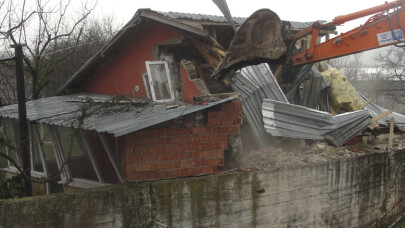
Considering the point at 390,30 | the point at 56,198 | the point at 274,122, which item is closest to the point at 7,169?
the point at 56,198

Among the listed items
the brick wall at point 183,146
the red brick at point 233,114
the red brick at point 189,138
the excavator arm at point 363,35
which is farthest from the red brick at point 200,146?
the excavator arm at point 363,35

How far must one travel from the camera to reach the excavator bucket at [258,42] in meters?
5.13

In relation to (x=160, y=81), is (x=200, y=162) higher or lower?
lower

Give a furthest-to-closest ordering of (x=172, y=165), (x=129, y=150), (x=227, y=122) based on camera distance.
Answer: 1. (x=227, y=122)
2. (x=172, y=165)
3. (x=129, y=150)

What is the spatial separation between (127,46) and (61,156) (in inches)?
146

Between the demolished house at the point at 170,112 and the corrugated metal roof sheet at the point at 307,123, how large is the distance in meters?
0.02

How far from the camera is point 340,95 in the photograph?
8844 mm

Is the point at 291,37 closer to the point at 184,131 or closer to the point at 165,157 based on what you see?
the point at 184,131

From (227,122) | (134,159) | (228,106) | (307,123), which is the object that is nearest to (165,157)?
(134,159)

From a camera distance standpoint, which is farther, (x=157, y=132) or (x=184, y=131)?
(x=184, y=131)

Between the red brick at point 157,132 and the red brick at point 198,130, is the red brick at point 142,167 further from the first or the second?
the red brick at point 198,130

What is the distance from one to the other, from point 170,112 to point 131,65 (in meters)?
Answer: 4.76

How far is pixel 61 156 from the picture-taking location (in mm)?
7203

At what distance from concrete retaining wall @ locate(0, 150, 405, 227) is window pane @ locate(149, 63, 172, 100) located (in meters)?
3.68
